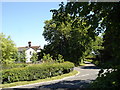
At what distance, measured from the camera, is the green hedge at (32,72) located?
1546 cm

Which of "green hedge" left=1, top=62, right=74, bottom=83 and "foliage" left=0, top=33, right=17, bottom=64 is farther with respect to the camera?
"foliage" left=0, top=33, right=17, bottom=64

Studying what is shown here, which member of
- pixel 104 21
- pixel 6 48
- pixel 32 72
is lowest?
pixel 32 72

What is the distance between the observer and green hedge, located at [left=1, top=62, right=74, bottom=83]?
15458 millimetres

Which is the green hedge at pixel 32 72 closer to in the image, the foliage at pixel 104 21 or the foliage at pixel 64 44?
the foliage at pixel 104 21

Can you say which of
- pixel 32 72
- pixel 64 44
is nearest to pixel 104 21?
pixel 32 72

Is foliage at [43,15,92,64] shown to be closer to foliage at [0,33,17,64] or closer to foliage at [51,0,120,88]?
foliage at [0,33,17,64]

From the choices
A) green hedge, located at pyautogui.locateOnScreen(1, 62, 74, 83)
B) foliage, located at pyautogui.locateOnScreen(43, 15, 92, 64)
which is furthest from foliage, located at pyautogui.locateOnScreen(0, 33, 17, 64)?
green hedge, located at pyautogui.locateOnScreen(1, 62, 74, 83)

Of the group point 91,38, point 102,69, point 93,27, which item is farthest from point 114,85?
point 91,38

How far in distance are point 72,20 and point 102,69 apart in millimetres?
1921

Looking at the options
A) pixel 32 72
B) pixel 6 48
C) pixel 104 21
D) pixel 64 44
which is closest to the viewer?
pixel 104 21

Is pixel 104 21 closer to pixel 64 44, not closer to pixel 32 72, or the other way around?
pixel 32 72

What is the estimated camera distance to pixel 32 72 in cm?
1694

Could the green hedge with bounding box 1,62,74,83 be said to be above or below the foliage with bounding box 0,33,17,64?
below

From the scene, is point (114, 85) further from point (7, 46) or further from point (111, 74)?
point (7, 46)
